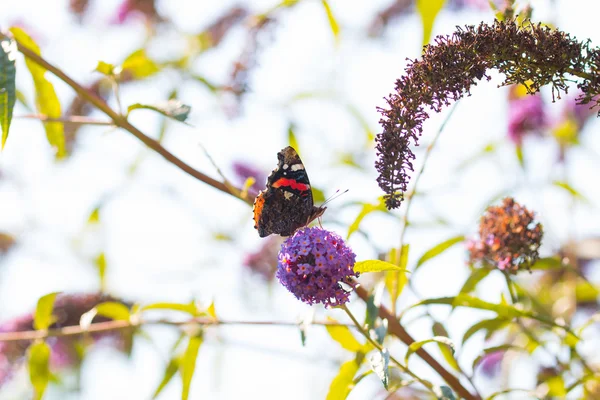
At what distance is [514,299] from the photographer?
160cm

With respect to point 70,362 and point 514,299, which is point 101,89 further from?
point 514,299

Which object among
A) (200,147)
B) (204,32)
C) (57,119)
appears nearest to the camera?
(200,147)

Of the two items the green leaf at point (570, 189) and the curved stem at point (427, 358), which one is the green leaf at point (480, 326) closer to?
the curved stem at point (427, 358)

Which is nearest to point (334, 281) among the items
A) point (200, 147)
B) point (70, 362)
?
point (200, 147)

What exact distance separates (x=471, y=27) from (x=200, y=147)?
70 cm

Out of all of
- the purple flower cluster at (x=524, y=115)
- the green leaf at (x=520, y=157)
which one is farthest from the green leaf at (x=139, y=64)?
the purple flower cluster at (x=524, y=115)

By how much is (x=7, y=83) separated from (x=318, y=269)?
763mm

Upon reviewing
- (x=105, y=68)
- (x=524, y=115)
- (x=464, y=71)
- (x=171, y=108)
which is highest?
(x=524, y=115)

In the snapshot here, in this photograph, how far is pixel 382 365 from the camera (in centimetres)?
116

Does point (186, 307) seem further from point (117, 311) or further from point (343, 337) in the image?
point (343, 337)

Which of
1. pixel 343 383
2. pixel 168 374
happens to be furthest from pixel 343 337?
pixel 168 374

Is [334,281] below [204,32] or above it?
below

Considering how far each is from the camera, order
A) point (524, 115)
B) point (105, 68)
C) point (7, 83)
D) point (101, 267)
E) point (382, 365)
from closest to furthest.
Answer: point (382, 365)
point (7, 83)
point (105, 68)
point (101, 267)
point (524, 115)

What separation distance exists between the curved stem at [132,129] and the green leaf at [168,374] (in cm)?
61
